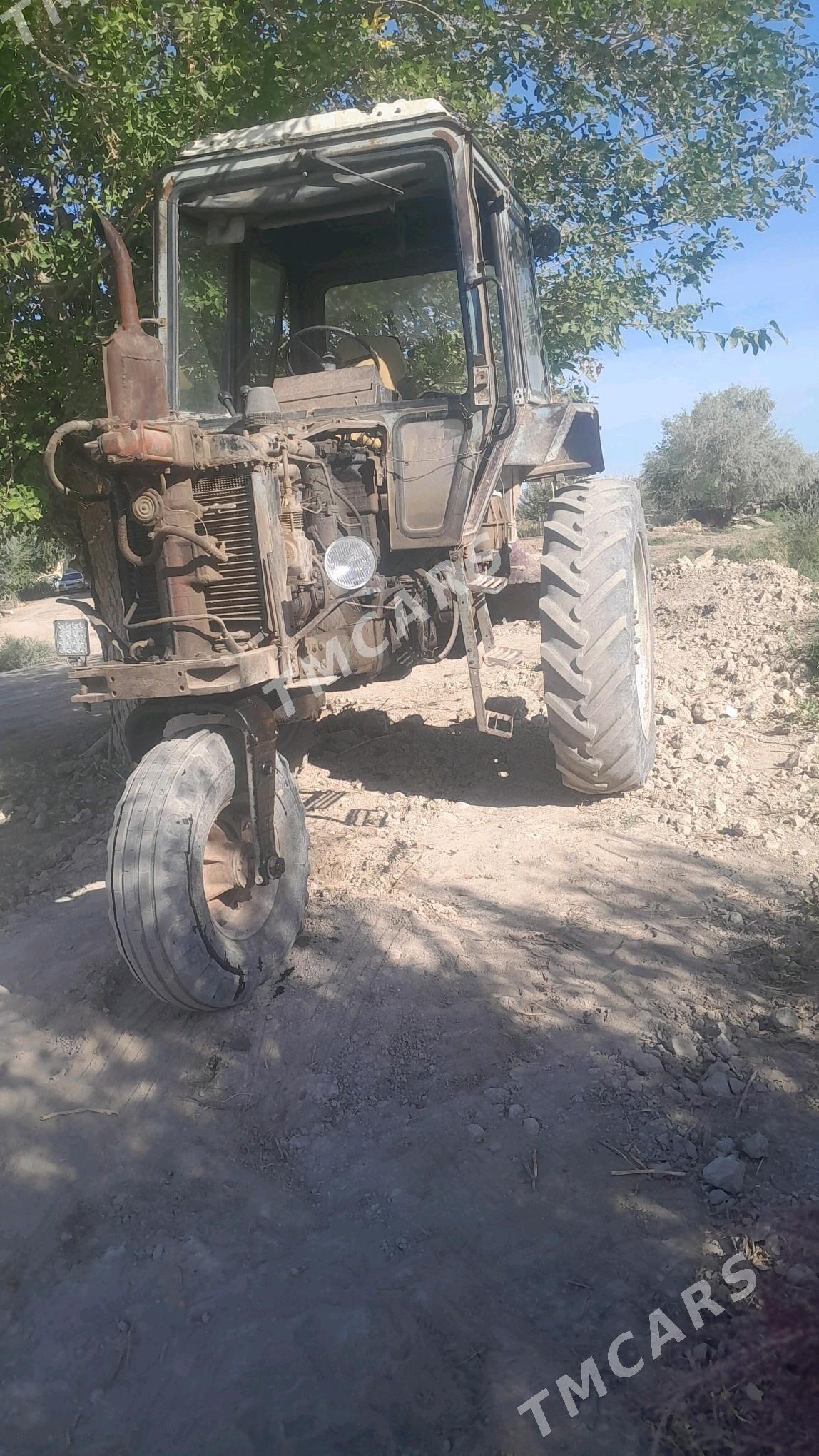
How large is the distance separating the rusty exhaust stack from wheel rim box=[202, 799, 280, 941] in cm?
142

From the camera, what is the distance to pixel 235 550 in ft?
12.2

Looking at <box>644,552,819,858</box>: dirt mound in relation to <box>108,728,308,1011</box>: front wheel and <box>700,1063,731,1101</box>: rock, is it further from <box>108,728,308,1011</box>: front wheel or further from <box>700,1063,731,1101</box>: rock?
<box>108,728,308,1011</box>: front wheel

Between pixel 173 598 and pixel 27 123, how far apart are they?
3861mm

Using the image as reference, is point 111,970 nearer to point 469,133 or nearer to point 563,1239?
point 563,1239

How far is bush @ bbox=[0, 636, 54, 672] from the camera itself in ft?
52.5

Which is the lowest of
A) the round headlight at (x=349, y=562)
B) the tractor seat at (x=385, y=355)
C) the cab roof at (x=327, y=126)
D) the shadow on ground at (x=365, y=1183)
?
the shadow on ground at (x=365, y=1183)

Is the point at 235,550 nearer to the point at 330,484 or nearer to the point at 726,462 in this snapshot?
the point at 330,484

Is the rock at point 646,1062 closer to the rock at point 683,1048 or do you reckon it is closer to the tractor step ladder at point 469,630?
the rock at point 683,1048

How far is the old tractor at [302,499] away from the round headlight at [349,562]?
1cm

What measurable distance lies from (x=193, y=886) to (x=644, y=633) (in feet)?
11.2

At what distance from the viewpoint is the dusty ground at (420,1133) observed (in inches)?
83.4

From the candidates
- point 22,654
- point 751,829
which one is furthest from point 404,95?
point 22,654

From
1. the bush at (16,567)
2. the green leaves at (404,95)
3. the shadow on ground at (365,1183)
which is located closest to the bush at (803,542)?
the green leaves at (404,95)

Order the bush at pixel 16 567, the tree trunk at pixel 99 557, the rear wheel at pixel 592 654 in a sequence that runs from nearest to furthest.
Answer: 1. the rear wheel at pixel 592 654
2. the tree trunk at pixel 99 557
3. the bush at pixel 16 567
